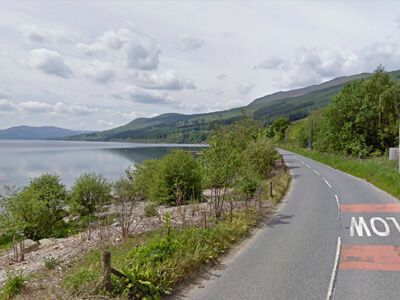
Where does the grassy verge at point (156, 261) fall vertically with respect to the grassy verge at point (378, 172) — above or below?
above

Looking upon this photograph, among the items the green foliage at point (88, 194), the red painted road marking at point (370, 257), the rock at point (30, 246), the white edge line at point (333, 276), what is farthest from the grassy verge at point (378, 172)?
the rock at point (30, 246)

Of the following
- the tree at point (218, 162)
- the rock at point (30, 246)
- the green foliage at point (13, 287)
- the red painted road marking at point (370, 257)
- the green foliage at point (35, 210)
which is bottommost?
the rock at point (30, 246)

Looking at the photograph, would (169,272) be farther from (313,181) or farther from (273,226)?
(313,181)

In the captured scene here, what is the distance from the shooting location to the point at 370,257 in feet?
36.1

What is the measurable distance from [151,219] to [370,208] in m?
11.5

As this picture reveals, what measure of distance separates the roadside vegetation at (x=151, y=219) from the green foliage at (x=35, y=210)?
0.22 feet

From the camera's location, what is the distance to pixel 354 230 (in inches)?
576

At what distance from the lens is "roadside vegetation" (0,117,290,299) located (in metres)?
8.49

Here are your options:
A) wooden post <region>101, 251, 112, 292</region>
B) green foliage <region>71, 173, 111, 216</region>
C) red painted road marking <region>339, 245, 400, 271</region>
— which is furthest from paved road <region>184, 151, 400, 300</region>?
green foliage <region>71, 173, 111, 216</region>

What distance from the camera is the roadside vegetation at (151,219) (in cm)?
849

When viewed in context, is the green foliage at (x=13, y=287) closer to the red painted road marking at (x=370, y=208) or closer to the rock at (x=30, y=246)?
the rock at (x=30, y=246)

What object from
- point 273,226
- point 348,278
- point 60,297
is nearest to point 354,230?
point 273,226

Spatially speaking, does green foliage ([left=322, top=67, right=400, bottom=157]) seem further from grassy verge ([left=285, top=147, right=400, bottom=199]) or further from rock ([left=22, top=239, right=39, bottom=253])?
rock ([left=22, top=239, right=39, bottom=253])

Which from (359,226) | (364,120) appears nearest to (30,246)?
(359,226)
